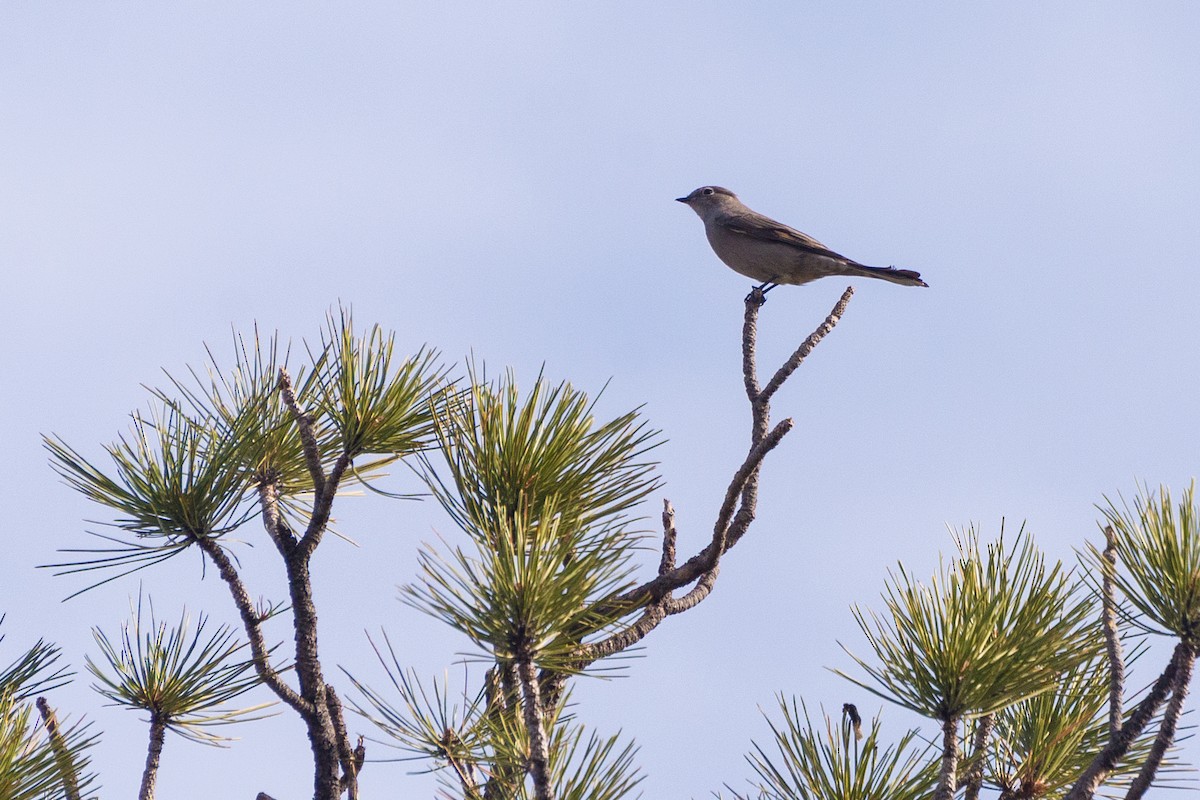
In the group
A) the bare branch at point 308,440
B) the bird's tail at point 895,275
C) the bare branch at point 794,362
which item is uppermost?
Answer: the bird's tail at point 895,275

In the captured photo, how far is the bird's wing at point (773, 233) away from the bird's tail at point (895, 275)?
0.17m

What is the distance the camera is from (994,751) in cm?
329

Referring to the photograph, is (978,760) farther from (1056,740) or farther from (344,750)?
(344,750)

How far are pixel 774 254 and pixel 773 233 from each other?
275 millimetres

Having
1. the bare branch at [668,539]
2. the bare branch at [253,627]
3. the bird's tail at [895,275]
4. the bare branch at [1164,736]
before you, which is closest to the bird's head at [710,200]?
the bird's tail at [895,275]

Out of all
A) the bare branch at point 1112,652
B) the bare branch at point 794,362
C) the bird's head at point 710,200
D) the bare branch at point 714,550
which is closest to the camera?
the bare branch at point 1112,652

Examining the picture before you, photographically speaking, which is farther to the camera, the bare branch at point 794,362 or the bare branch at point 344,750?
the bare branch at point 794,362

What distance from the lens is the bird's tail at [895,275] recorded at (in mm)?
9992

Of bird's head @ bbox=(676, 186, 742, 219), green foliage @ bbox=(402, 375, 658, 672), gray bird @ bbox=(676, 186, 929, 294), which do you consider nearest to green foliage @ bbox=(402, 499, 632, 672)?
green foliage @ bbox=(402, 375, 658, 672)

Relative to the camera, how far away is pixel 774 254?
1053cm

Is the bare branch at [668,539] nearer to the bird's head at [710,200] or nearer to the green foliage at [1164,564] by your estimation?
the green foliage at [1164,564]

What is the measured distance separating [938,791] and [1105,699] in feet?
3.11

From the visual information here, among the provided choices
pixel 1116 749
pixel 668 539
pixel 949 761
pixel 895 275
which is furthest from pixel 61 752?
pixel 895 275

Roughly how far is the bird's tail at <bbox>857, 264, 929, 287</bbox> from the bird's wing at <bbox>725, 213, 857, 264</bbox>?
0.17 m
